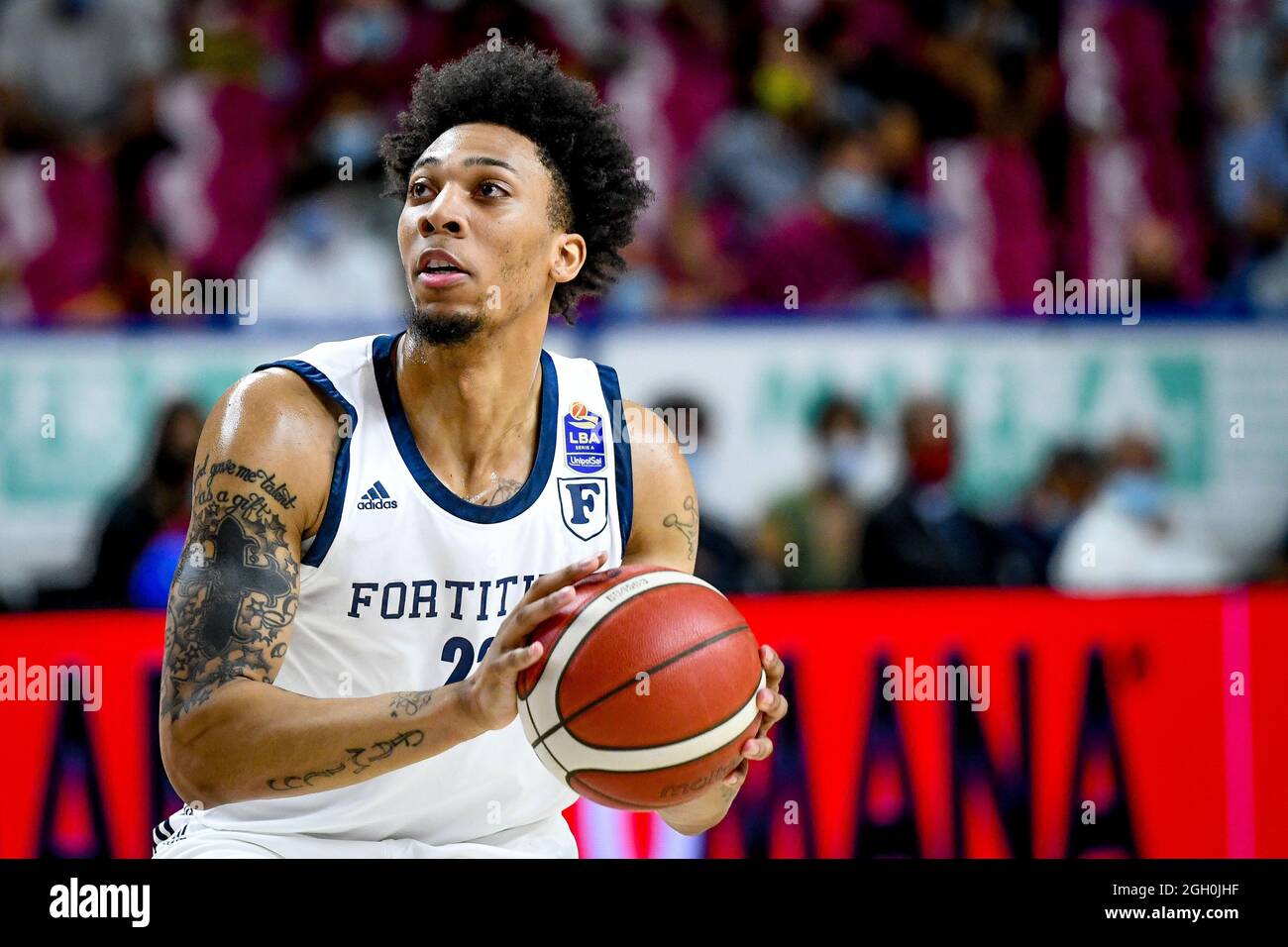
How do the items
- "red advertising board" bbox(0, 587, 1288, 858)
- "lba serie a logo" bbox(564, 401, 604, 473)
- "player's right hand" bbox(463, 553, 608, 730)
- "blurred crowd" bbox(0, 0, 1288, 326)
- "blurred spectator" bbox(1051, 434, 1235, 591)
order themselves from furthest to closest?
"blurred crowd" bbox(0, 0, 1288, 326) < "blurred spectator" bbox(1051, 434, 1235, 591) < "red advertising board" bbox(0, 587, 1288, 858) < "lba serie a logo" bbox(564, 401, 604, 473) < "player's right hand" bbox(463, 553, 608, 730)

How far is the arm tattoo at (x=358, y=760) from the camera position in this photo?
300 centimetres

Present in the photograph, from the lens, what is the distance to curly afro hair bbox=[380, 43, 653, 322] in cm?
390

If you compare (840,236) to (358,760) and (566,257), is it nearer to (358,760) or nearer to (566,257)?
(566,257)

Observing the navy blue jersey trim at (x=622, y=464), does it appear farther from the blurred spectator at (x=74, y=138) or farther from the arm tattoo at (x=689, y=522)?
the blurred spectator at (x=74, y=138)

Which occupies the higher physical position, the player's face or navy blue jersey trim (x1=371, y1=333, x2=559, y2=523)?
the player's face

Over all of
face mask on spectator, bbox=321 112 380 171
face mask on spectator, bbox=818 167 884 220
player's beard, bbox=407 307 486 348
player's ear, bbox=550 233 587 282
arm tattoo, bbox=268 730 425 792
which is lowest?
arm tattoo, bbox=268 730 425 792

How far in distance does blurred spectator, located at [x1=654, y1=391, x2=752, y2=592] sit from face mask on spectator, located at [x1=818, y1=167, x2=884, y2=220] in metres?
1.92

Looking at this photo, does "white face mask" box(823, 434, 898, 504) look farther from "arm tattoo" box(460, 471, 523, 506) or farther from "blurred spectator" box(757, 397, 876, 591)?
"arm tattoo" box(460, 471, 523, 506)

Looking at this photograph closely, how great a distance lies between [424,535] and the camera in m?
3.50

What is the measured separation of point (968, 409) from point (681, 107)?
2.57m

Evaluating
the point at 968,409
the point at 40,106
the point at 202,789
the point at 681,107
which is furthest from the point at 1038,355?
Answer: the point at 40,106

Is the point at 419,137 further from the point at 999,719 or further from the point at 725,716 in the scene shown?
the point at 999,719

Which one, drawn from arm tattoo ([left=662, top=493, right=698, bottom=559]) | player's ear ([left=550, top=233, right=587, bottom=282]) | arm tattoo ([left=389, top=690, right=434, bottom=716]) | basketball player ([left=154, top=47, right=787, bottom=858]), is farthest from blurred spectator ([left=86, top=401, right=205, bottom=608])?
arm tattoo ([left=389, top=690, right=434, bottom=716])
